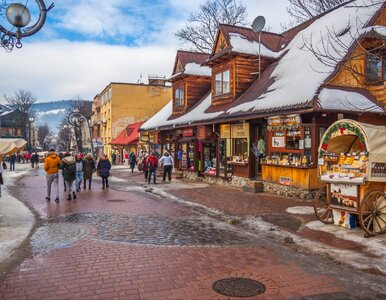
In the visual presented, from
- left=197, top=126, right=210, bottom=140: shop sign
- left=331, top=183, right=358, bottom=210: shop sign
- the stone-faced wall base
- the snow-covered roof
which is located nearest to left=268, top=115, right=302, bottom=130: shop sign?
the stone-faced wall base

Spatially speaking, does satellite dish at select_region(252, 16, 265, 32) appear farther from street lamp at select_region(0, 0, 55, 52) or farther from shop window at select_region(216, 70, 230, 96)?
street lamp at select_region(0, 0, 55, 52)

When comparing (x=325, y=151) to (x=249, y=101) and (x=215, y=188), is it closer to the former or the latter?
(x=249, y=101)

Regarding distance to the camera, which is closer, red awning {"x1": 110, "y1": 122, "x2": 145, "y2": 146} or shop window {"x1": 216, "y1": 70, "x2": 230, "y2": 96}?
shop window {"x1": 216, "y1": 70, "x2": 230, "y2": 96}

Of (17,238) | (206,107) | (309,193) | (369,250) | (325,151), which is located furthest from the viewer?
(206,107)

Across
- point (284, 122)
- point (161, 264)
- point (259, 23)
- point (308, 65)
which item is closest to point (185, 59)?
point (259, 23)

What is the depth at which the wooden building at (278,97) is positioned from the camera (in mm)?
13039

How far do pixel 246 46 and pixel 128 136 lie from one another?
26.9 meters

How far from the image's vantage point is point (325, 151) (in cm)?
943

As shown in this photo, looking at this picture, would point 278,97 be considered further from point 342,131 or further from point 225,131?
point 342,131

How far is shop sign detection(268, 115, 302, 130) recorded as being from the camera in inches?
532

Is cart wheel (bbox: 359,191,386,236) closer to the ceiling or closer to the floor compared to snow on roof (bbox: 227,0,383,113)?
closer to the floor

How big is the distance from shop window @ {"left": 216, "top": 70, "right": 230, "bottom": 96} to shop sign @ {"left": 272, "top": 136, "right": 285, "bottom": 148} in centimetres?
516

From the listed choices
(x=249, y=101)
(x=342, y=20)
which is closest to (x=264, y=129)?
(x=249, y=101)

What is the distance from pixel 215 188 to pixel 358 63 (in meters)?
7.92
